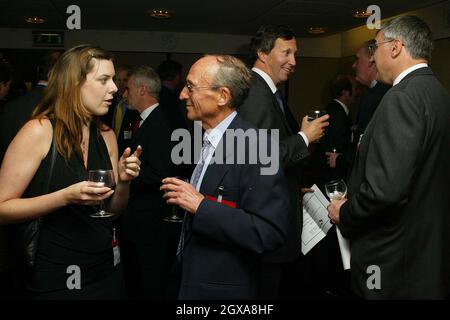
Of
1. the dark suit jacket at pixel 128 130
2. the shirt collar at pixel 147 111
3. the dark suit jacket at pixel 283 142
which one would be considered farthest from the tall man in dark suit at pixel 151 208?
the dark suit jacket at pixel 283 142

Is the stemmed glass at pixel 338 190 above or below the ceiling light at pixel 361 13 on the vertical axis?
below

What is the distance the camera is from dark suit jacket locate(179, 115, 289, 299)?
1395 millimetres

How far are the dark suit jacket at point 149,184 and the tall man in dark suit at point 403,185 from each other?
1.27 meters

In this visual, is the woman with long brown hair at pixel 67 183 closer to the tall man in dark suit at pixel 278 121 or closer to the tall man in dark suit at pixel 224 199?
the tall man in dark suit at pixel 224 199

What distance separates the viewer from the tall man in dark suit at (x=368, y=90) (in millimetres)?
2848

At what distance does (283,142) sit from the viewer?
2070mm

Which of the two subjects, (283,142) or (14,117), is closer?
Result: (283,142)

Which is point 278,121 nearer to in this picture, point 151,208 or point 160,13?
point 151,208

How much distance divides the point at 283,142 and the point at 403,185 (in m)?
0.64

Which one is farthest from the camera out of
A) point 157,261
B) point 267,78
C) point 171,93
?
point 171,93

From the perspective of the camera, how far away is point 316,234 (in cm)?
215

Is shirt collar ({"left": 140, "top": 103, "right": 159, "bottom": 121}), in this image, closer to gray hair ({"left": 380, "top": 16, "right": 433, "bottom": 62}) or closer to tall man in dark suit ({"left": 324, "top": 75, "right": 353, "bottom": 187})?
tall man in dark suit ({"left": 324, "top": 75, "right": 353, "bottom": 187})

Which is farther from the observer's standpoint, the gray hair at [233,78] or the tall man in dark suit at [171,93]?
the tall man in dark suit at [171,93]

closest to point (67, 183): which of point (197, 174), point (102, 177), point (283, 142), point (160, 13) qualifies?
point (102, 177)
